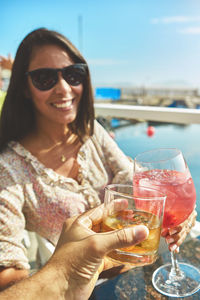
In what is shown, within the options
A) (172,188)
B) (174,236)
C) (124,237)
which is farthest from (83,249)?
(174,236)

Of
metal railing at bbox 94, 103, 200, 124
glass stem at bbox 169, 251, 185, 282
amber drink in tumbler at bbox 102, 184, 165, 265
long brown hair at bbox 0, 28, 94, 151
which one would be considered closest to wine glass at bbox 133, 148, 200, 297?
glass stem at bbox 169, 251, 185, 282

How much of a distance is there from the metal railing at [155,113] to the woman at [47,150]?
888 millimetres

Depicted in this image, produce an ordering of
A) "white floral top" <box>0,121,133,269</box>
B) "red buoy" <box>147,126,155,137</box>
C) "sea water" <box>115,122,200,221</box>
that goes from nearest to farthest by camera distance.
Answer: "white floral top" <box>0,121,133,269</box> < "sea water" <box>115,122,200,221</box> < "red buoy" <box>147,126,155,137</box>

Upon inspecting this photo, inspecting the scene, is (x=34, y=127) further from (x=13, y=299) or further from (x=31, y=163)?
(x=13, y=299)

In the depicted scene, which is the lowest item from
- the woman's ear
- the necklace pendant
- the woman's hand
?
the woman's hand

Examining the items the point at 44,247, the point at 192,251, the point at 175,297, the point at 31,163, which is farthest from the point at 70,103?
the point at 175,297

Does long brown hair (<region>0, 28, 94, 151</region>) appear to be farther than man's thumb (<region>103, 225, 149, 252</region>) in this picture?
Yes

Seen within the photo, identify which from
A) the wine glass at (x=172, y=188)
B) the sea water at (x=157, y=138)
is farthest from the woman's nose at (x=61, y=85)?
the sea water at (x=157, y=138)

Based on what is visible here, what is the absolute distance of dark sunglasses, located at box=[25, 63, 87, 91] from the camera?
71.0 inches

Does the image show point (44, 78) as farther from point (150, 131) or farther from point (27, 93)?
point (150, 131)

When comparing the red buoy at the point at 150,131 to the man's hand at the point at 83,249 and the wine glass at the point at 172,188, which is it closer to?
the wine glass at the point at 172,188

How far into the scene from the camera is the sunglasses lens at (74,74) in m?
1.86

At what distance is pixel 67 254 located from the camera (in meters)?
0.83

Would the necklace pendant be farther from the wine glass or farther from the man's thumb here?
the man's thumb
